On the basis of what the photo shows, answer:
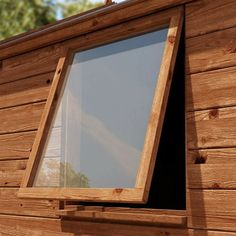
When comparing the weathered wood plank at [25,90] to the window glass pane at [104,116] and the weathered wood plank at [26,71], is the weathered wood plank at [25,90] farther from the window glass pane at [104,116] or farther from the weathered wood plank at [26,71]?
the window glass pane at [104,116]

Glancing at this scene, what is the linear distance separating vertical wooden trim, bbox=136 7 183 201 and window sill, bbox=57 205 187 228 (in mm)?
216

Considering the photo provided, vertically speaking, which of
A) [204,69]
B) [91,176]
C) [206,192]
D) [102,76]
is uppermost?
[102,76]

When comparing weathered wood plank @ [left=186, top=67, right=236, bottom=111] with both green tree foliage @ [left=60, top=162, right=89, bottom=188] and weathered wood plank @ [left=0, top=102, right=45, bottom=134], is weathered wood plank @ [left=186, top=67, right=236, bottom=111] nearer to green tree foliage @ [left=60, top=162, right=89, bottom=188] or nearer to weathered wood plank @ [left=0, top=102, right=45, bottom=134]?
green tree foliage @ [left=60, top=162, right=89, bottom=188]

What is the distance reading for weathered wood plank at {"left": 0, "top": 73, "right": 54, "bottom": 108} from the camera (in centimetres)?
418

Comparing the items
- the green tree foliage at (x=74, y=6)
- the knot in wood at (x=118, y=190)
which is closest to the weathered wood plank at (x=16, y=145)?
the knot in wood at (x=118, y=190)

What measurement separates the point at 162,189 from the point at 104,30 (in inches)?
50.8

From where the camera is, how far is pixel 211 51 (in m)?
3.06

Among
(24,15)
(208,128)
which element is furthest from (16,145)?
(24,15)

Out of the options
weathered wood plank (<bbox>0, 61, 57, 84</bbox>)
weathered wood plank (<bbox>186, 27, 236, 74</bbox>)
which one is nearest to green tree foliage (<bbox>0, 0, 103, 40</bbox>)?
weathered wood plank (<bbox>0, 61, 57, 84</bbox>)

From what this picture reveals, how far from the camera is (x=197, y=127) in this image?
3.06 m

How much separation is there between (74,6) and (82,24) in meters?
20.1

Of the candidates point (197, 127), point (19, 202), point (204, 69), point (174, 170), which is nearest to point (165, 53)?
point (204, 69)

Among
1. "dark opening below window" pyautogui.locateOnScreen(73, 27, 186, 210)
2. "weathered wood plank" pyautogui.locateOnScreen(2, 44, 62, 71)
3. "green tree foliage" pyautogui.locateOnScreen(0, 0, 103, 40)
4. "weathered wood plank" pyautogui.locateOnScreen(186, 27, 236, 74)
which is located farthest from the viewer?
"green tree foliage" pyautogui.locateOnScreen(0, 0, 103, 40)

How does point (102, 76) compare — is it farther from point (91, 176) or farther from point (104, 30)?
point (91, 176)
